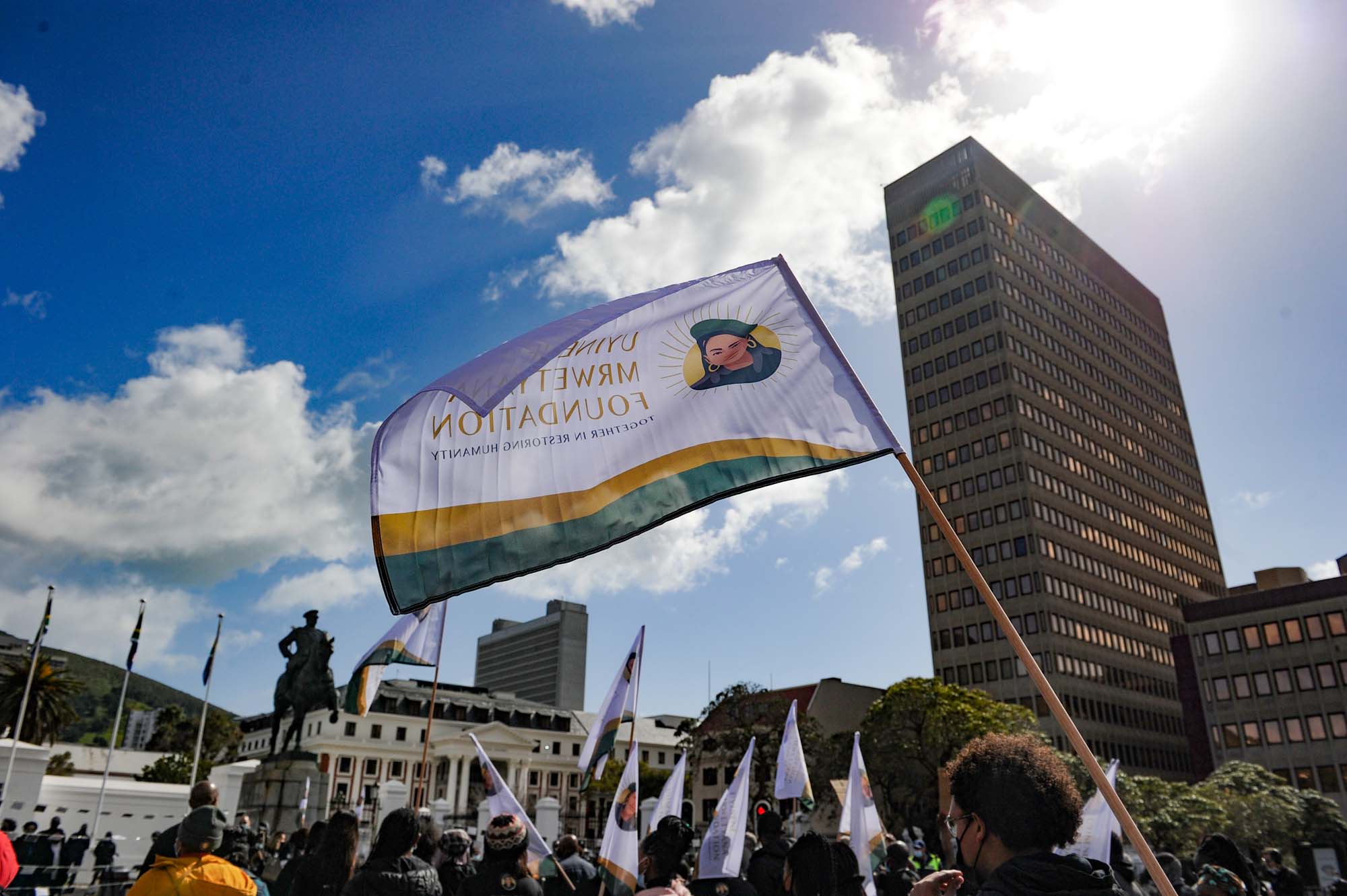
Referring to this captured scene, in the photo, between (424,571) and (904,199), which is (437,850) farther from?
(904,199)

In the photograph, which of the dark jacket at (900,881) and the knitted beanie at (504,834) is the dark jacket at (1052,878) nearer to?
the knitted beanie at (504,834)

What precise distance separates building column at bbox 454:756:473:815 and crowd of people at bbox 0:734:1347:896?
85.4 meters

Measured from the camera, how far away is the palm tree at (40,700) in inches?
2384

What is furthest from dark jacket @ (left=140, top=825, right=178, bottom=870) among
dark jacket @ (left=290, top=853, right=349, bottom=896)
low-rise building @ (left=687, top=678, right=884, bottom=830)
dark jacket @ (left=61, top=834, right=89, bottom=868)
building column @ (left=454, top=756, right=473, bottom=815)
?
building column @ (left=454, top=756, right=473, bottom=815)

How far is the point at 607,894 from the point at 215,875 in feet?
15.5

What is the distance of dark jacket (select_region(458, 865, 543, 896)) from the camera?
5.71 meters

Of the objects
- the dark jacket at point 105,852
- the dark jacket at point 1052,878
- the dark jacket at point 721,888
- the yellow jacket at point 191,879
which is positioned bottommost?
the dark jacket at point 105,852

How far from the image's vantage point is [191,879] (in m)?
4.34

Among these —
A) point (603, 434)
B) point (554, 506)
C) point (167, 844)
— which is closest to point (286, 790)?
point (167, 844)

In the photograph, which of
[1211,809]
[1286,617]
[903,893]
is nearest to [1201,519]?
[1286,617]

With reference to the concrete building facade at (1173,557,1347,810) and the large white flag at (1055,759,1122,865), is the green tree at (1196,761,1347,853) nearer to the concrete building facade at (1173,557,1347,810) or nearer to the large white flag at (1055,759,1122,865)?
the concrete building facade at (1173,557,1347,810)

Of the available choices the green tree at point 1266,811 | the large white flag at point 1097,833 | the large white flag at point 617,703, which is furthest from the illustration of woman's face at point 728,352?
the green tree at point 1266,811

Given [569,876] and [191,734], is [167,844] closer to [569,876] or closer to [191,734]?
[569,876]

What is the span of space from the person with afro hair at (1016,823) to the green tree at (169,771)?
257 ft
